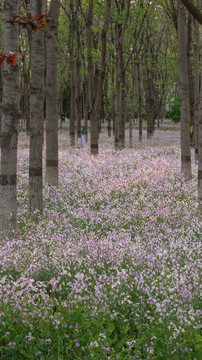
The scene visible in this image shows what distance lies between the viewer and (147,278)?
488 centimetres

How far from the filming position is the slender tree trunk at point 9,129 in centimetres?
664

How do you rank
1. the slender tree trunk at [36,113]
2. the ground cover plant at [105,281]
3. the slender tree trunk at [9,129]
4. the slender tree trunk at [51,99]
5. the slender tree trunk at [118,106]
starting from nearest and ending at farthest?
the ground cover plant at [105,281]
the slender tree trunk at [9,129]
the slender tree trunk at [36,113]
the slender tree trunk at [51,99]
the slender tree trunk at [118,106]

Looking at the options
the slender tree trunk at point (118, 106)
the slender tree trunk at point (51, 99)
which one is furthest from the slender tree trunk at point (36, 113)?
the slender tree trunk at point (118, 106)


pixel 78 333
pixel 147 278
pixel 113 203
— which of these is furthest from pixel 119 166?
pixel 78 333

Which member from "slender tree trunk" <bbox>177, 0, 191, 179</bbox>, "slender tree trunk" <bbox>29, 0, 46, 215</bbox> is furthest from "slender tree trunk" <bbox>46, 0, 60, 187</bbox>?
"slender tree trunk" <bbox>177, 0, 191, 179</bbox>

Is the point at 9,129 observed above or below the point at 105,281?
above

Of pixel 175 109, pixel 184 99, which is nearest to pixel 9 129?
pixel 184 99

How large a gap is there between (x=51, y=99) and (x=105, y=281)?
8054 mm

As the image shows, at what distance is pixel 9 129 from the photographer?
6.95m

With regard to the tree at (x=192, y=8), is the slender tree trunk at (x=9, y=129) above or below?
below

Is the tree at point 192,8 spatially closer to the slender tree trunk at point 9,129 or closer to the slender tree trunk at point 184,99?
the slender tree trunk at point 9,129

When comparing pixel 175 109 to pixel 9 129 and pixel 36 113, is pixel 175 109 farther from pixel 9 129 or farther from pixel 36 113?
pixel 9 129

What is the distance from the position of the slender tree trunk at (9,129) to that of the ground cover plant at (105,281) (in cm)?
61

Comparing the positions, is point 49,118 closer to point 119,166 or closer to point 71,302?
point 119,166
